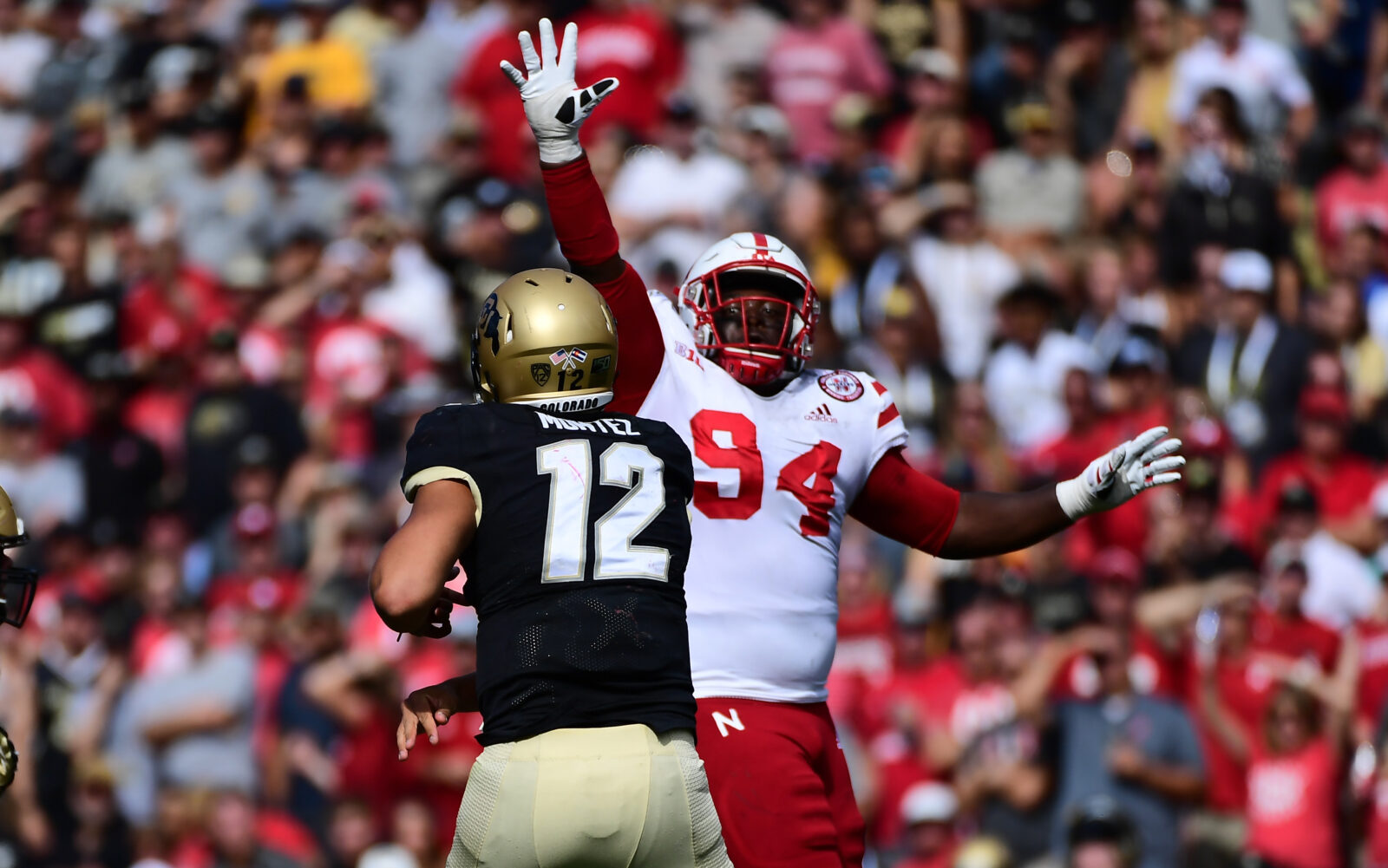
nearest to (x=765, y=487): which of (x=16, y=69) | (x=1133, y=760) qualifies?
(x=1133, y=760)

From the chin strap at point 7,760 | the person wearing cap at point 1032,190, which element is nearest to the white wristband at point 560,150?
the chin strap at point 7,760

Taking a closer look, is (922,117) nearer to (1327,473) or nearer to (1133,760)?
(1327,473)

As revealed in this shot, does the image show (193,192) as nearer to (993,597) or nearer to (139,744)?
(139,744)

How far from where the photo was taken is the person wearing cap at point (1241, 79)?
488 inches

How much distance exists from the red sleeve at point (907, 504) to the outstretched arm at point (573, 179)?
0.92m

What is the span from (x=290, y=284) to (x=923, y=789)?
18.3 ft

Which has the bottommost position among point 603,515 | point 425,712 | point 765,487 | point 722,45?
point 425,712

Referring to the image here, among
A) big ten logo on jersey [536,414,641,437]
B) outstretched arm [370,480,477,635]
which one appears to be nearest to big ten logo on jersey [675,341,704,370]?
big ten logo on jersey [536,414,641,437]

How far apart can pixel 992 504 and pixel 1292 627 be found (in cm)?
401

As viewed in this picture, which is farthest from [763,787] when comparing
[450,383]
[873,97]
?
[873,97]

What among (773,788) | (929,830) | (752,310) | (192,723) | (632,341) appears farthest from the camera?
(192,723)

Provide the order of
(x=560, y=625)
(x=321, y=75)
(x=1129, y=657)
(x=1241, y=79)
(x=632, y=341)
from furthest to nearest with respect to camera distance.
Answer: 1. (x=321, y=75)
2. (x=1241, y=79)
3. (x=1129, y=657)
4. (x=632, y=341)
5. (x=560, y=625)

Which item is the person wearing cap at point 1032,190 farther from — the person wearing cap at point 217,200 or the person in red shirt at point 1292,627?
the person wearing cap at point 217,200

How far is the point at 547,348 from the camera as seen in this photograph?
14.7 ft
